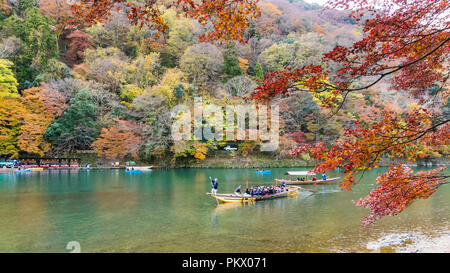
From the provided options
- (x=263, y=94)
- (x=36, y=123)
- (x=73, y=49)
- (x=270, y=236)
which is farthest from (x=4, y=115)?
(x=263, y=94)

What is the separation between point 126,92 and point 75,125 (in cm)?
694

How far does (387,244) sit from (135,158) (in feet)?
99.0

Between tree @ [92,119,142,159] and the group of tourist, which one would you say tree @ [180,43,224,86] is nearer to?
tree @ [92,119,142,159]

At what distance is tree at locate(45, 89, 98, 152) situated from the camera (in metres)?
33.2

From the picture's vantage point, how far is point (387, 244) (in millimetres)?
9359

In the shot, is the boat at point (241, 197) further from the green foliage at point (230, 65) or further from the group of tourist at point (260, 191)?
the green foliage at point (230, 65)

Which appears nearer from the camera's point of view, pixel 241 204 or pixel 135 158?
pixel 241 204

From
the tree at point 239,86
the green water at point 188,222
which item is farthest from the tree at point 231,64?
the green water at point 188,222

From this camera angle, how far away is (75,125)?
111 ft

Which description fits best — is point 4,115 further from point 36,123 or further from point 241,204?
point 241,204

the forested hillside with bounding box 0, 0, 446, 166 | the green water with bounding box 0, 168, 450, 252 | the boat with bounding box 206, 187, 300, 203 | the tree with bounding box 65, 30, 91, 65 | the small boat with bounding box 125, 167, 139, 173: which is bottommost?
the green water with bounding box 0, 168, 450, 252

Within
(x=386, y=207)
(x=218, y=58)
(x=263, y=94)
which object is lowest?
(x=386, y=207)

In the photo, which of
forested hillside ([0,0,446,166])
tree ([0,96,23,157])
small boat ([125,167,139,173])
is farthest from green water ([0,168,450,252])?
tree ([0,96,23,157])

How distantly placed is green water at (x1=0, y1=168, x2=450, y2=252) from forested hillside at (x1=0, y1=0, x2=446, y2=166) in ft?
50.1
